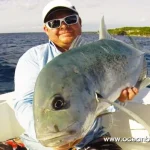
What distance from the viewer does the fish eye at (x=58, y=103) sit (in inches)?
55.1

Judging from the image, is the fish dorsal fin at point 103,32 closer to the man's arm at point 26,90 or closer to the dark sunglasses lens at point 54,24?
the dark sunglasses lens at point 54,24

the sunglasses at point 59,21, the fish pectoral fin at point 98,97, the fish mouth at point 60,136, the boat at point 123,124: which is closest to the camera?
the fish mouth at point 60,136

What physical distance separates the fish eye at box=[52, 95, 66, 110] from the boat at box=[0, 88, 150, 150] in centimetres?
224

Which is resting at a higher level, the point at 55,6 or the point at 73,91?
the point at 55,6

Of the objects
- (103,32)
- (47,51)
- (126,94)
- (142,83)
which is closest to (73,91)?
(126,94)

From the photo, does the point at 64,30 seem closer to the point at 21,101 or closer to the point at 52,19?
the point at 52,19

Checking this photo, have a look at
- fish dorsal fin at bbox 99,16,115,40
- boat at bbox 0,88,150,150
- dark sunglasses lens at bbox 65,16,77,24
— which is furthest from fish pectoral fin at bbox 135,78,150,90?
boat at bbox 0,88,150,150

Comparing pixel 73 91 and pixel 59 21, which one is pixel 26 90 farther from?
pixel 73 91

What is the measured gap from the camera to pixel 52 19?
2754 mm

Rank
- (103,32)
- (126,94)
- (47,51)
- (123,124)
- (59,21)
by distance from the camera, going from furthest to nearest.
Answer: (123,124) → (47,51) → (59,21) → (103,32) → (126,94)

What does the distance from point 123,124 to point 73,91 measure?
7.93 feet

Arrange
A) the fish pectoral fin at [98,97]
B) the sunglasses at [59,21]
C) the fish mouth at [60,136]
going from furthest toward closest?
the sunglasses at [59,21] < the fish pectoral fin at [98,97] < the fish mouth at [60,136]

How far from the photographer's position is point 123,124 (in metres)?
3.73

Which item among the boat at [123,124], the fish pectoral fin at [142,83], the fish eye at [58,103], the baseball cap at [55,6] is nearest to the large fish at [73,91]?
the fish eye at [58,103]
